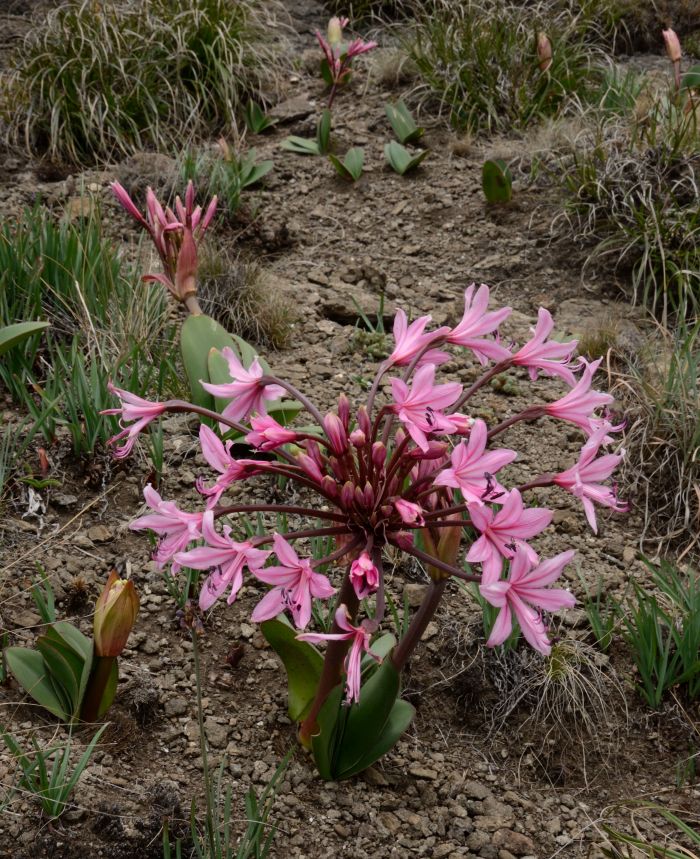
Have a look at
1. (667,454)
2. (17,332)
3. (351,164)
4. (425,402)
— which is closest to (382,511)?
(425,402)

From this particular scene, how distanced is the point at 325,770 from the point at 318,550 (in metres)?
0.56

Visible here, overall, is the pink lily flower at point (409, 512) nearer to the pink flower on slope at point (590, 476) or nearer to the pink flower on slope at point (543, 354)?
the pink flower on slope at point (590, 476)

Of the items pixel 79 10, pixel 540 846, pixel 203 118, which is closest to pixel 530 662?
pixel 540 846

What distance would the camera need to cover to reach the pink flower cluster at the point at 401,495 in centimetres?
157

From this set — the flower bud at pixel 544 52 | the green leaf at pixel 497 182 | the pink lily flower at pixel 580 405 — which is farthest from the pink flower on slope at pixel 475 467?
the flower bud at pixel 544 52

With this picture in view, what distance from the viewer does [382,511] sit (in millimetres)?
1729

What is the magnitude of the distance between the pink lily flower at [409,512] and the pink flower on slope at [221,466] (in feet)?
0.84

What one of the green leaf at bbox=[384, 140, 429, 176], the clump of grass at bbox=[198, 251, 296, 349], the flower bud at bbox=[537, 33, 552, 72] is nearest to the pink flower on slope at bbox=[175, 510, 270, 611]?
the clump of grass at bbox=[198, 251, 296, 349]

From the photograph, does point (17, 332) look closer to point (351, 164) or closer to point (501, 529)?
point (501, 529)

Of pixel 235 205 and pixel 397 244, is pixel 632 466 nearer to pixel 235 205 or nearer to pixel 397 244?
pixel 397 244

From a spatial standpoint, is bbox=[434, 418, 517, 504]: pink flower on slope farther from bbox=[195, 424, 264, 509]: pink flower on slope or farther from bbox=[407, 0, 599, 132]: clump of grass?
bbox=[407, 0, 599, 132]: clump of grass

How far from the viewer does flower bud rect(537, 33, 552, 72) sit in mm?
5277

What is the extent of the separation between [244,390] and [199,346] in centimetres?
116

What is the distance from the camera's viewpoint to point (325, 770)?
2.12m
